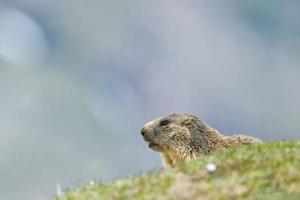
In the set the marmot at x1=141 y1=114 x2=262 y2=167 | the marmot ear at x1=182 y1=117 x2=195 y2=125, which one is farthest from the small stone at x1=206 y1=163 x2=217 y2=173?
the marmot ear at x1=182 y1=117 x2=195 y2=125

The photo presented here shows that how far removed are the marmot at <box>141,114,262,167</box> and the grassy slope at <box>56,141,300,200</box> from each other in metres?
10.9

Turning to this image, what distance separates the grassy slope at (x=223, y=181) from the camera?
13.0 m

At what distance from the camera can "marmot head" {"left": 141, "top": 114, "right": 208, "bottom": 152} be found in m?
27.2

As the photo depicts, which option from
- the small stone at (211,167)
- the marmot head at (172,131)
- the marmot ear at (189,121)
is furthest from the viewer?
the marmot ear at (189,121)

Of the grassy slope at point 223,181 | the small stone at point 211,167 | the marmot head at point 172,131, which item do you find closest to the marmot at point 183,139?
the marmot head at point 172,131

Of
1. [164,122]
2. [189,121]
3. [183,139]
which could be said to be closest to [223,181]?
[183,139]

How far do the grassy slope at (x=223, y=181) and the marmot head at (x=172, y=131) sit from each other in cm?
1127

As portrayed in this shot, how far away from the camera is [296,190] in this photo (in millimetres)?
12883

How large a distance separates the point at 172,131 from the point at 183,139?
2.32ft

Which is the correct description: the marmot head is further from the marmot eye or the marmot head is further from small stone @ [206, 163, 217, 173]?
small stone @ [206, 163, 217, 173]

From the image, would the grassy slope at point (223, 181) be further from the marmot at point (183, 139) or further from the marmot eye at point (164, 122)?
the marmot eye at point (164, 122)

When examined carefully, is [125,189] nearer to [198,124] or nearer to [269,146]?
[269,146]

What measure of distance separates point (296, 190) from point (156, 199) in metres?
2.57

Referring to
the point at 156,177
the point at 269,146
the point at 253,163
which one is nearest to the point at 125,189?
the point at 156,177
